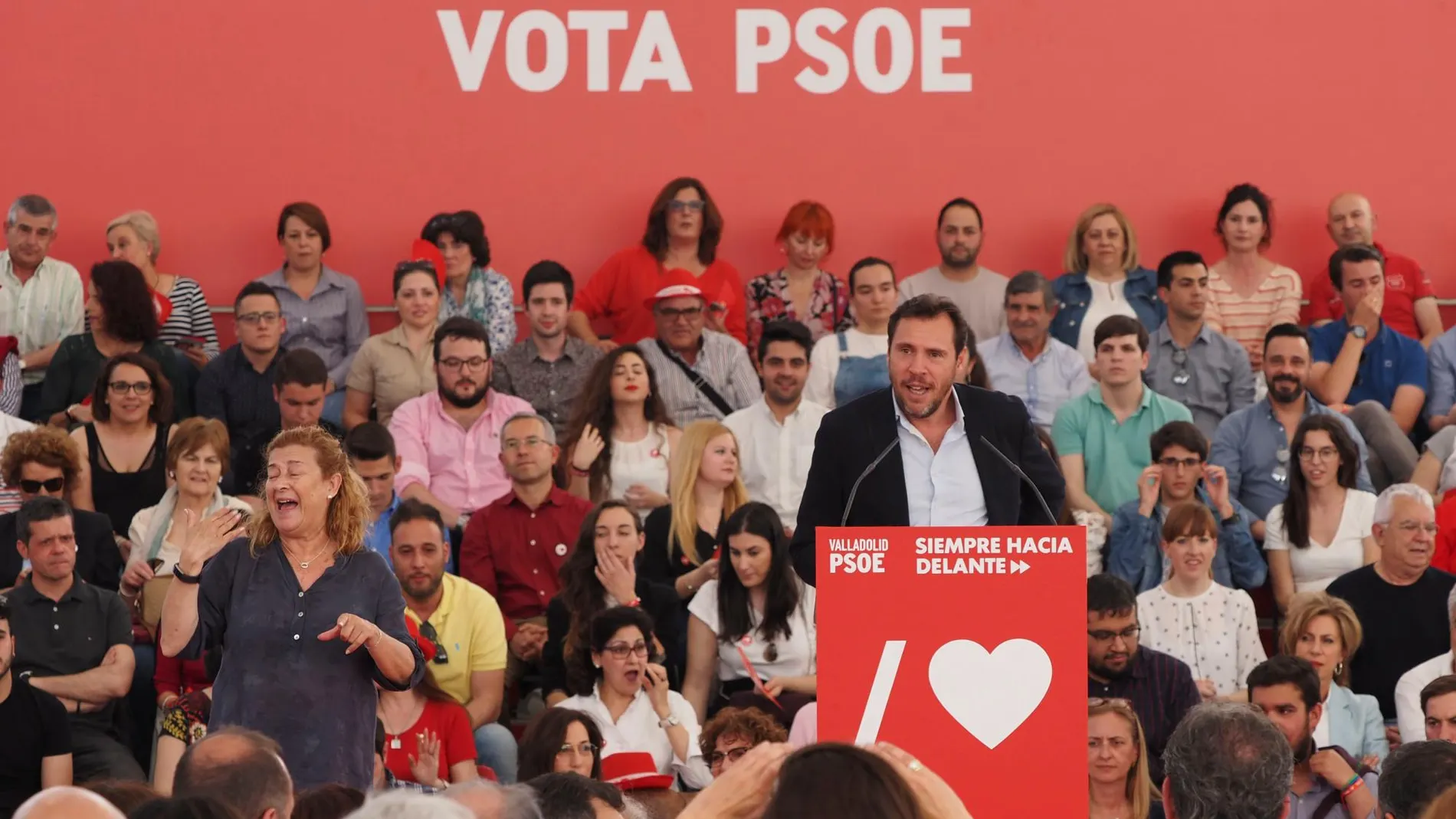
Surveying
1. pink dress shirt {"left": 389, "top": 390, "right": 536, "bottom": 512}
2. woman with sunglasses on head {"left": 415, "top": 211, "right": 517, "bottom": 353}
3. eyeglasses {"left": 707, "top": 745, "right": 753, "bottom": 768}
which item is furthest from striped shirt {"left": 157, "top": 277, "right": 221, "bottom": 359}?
eyeglasses {"left": 707, "top": 745, "right": 753, "bottom": 768}

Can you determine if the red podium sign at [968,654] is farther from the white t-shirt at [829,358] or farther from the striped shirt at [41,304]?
the striped shirt at [41,304]

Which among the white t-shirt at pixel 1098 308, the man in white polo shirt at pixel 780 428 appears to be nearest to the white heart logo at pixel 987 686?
the man in white polo shirt at pixel 780 428

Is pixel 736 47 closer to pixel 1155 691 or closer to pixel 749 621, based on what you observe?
pixel 749 621

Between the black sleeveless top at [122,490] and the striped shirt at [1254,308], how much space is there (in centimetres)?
497

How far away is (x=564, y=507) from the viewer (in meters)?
7.67

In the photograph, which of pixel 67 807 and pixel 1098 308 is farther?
pixel 1098 308

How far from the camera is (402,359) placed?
29.2 feet

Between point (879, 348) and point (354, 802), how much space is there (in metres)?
5.35

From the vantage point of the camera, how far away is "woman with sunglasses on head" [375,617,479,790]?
6.02 m

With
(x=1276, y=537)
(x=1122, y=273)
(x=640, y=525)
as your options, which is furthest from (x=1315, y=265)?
(x=640, y=525)

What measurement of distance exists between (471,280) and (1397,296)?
451 cm

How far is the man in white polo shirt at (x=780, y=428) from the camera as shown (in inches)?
319

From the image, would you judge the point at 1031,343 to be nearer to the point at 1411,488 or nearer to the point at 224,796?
the point at 1411,488

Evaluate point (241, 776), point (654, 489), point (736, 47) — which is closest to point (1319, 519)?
point (654, 489)
